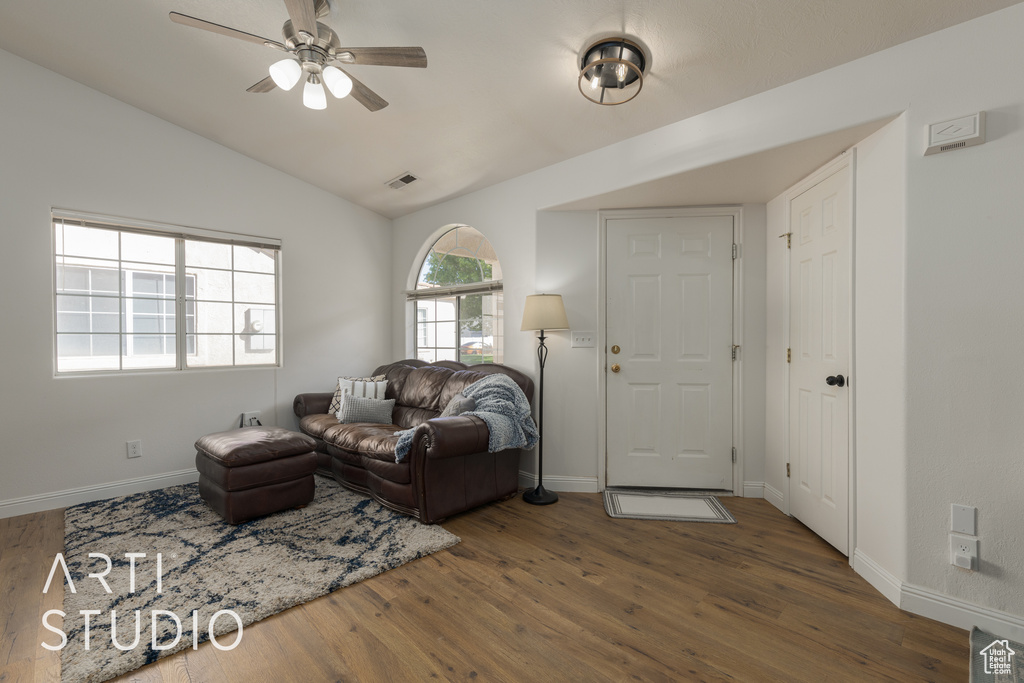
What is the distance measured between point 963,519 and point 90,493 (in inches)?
200

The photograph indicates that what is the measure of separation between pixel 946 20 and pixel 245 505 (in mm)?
4236

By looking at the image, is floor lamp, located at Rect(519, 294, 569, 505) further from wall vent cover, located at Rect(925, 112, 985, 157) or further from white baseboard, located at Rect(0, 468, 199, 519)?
white baseboard, located at Rect(0, 468, 199, 519)

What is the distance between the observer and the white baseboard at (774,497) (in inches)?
119

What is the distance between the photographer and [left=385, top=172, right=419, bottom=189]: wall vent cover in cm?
398

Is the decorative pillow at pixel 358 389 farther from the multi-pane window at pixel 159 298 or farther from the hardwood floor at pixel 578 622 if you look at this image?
the hardwood floor at pixel 578 622

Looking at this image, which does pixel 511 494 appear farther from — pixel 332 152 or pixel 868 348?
pixel 332 152

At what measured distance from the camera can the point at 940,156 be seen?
1.90 metres

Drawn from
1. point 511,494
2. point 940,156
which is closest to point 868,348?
point 940,156

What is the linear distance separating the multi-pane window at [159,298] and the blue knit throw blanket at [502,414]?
6.79ft

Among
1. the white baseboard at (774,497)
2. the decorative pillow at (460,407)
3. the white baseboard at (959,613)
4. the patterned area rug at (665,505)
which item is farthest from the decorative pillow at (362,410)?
the white baseboard at (959,613)

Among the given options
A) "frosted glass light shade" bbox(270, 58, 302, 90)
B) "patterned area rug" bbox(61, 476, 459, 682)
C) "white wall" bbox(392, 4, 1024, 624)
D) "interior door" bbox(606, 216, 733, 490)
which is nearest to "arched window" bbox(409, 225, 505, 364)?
"interior door" bbox(606, 216, 733, 490)

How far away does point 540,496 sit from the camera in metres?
3.27

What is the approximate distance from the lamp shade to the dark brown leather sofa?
0.56 m

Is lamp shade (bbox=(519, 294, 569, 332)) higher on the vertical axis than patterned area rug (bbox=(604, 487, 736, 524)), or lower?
higher
